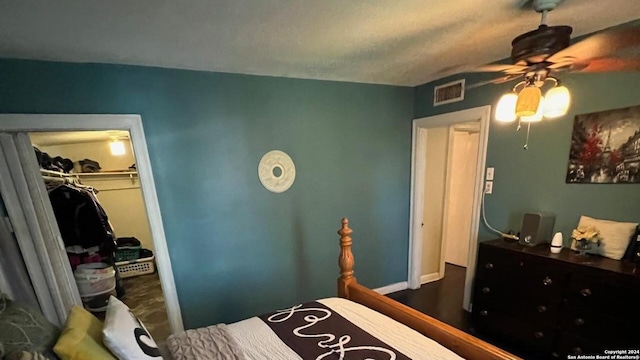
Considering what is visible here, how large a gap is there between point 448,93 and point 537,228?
1.48m

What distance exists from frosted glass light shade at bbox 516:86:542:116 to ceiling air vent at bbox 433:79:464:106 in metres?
1.41

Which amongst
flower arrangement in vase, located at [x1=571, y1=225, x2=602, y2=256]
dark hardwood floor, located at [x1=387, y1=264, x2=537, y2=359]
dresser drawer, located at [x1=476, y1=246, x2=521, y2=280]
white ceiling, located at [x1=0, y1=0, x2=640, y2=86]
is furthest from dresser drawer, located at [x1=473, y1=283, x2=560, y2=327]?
white ceiling, located at [x1=0, y1=0, x2=640, y2=86]

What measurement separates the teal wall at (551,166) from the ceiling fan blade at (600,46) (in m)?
0.62

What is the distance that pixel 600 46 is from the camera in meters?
1.25

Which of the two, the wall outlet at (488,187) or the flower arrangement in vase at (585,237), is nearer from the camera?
the flower arrangement in vase at (585,237)

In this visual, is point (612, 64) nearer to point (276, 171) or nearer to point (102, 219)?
point (276, 171)

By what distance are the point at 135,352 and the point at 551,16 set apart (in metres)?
2.68

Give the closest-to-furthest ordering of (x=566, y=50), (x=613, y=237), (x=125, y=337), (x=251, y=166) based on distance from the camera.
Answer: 1. (x=125, y=337)
2. (x=566, y=50)
3. (x=613, y=237)
4. (x=251, y=166)

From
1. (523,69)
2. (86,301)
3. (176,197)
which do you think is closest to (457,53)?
(523,69)

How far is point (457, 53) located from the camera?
2.07 m

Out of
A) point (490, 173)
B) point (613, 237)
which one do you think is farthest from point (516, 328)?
point (490, 173)

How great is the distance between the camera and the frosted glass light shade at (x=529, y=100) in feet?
4.28

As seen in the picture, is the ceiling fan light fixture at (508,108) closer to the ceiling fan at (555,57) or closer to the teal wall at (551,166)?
the ceiling fan at (555,57)

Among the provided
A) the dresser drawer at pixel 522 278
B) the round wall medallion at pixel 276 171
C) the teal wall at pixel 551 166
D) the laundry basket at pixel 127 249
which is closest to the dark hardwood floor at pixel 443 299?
the dresser drawer at pixel 522 278
